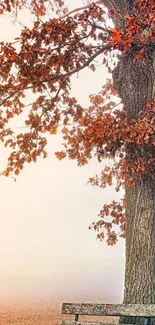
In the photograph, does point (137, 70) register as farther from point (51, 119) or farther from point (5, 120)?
point (5, 120)

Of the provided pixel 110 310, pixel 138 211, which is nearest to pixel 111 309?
pixel 110 310

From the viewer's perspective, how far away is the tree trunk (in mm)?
8758

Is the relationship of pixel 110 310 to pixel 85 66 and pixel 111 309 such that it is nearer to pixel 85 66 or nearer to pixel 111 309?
pixel 111 309

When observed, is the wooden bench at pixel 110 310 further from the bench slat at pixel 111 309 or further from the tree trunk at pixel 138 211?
the tree trunk at pixel 138 211

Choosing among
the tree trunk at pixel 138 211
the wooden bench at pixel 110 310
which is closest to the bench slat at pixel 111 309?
the wooden bench at pixel 110 310

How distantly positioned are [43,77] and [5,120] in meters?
1.63

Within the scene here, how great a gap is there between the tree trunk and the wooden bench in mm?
1304

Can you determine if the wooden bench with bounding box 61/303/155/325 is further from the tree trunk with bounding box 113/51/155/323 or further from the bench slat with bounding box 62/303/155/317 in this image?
the tree trunk with bounding box 113/51/155/323

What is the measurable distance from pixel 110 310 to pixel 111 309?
0.06 feet

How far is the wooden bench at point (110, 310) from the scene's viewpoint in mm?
7105

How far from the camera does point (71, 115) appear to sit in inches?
428

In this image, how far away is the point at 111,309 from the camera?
23.7 feet

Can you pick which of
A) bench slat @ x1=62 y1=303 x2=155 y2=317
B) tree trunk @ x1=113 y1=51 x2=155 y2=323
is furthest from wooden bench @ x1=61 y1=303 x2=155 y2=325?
tree trunk @ x1=113 y1=51 x2=155 y2=323

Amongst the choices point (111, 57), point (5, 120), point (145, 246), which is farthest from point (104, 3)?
point (145, 246)
